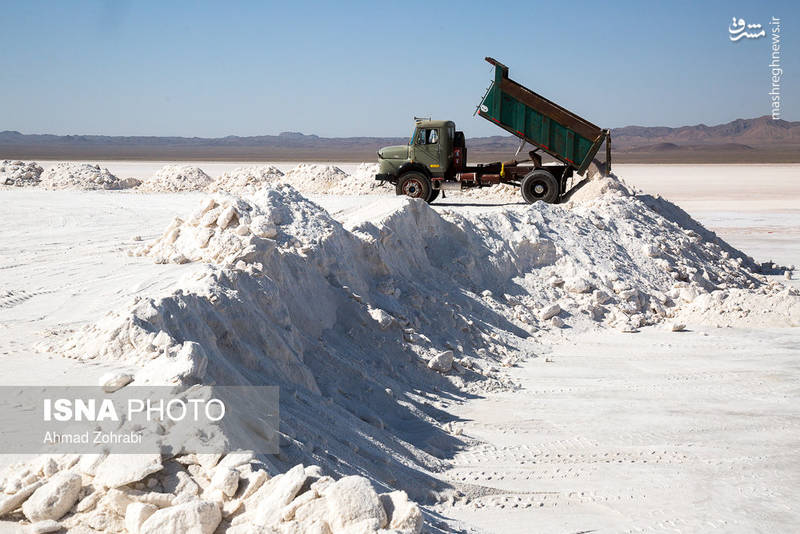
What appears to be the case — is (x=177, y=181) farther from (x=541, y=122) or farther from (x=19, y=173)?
(x=541, y=122)

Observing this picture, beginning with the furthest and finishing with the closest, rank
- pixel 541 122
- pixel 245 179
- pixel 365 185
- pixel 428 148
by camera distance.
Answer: pixel 245 179, pixel 365 185, pixel 428 148, pixel 541 122

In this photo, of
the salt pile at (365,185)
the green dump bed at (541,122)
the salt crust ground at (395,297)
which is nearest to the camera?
the salt crust ground at (395,297)

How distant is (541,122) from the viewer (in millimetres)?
18859

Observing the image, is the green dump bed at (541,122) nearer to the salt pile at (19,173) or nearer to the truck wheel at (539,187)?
the truck wheel at (539,187)

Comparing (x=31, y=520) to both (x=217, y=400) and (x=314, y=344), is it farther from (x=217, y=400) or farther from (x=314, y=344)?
(x=314, y=344)

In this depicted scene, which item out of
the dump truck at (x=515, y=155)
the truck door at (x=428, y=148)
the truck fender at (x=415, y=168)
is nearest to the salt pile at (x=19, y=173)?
the dump truck at (x=515, y=155)

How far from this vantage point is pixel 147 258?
464 inches

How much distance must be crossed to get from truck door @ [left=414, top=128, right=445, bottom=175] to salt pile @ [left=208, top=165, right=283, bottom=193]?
6.91 m

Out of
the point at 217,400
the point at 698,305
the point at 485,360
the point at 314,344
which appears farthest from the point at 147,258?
the point at 698,305

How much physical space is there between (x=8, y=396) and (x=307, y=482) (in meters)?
2.69

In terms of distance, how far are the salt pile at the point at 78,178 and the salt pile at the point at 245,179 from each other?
3.99m

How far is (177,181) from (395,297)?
55.3ft

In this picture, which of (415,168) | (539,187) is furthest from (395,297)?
(539,187)

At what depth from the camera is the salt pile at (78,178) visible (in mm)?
26641
